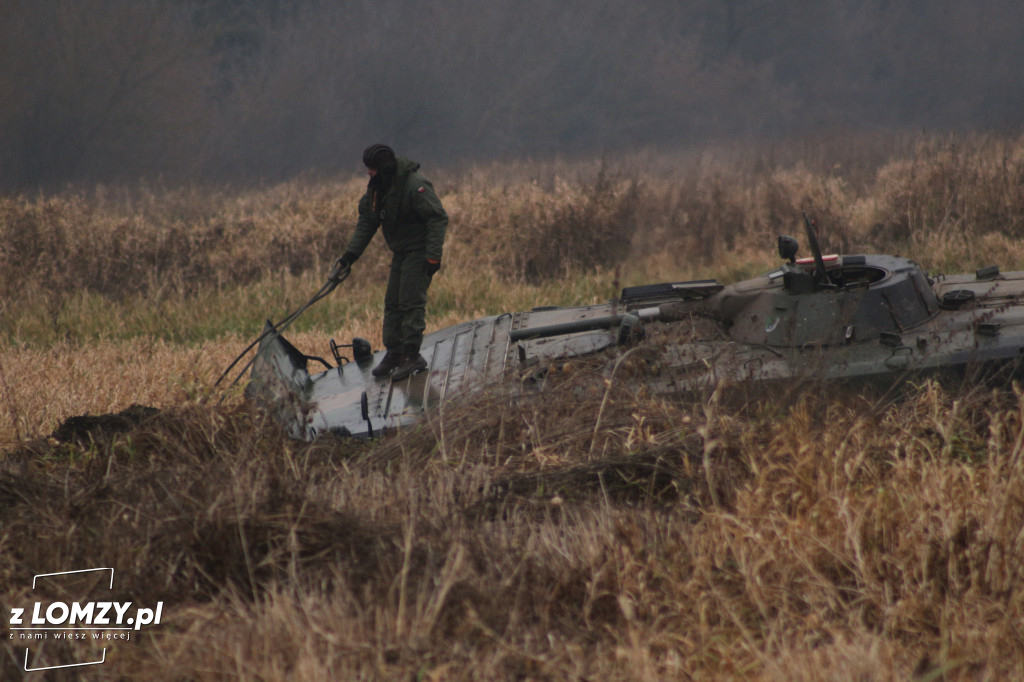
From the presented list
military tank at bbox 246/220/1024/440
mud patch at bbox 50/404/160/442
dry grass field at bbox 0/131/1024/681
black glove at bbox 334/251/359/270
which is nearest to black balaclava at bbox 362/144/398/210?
black glove at bbox 334/251/359/270

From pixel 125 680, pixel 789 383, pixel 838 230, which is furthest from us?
pixel 838 230

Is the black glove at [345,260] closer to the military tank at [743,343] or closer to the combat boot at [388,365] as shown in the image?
the military tank at [743,343]

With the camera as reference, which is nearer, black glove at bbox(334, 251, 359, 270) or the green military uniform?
the green military uniform

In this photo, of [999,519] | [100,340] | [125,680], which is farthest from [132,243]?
[999,519]

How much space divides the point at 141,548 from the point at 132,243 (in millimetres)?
10197

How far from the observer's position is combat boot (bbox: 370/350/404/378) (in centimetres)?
564

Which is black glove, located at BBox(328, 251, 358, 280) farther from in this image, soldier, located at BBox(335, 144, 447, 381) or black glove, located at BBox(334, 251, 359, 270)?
soldier, located at BBox(335, 144, 447, 381)

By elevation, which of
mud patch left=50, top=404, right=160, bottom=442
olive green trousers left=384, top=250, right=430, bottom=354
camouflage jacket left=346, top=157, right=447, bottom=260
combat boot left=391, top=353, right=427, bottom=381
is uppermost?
camouflage jacket left=346, top=157, right=447, bottom=260

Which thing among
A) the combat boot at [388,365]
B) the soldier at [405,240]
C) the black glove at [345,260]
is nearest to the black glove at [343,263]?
the black glove at [345,260]

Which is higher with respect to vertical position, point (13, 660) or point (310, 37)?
point (310, 37)

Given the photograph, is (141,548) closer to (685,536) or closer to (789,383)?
(685,536)

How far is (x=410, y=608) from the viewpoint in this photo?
3049 mm

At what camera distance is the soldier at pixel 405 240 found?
5727 millimetres

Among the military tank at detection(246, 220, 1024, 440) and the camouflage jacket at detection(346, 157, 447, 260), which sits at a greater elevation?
the camouflage jacket at detection(346, 157, 447, 260)
